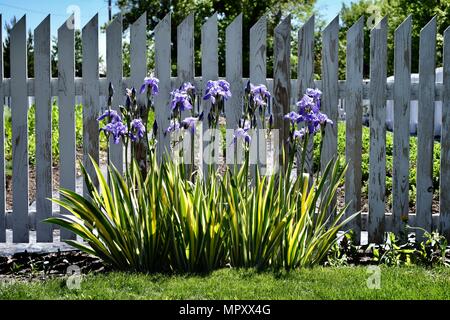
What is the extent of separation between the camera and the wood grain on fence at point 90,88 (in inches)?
200

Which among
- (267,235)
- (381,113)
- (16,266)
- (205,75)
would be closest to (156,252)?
(267,235)

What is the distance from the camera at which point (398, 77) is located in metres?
5.10

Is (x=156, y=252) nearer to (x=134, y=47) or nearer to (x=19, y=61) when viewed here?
(x=134, y=47)

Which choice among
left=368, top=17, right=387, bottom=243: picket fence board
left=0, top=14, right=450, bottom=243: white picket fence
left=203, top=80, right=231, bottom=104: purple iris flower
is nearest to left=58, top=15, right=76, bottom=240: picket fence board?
left=0, top=14, right=450, bottom=243: white picket fence

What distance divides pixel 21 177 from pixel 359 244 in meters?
2.82

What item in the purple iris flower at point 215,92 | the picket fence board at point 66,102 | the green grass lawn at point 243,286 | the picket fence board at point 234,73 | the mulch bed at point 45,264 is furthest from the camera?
the picket fence board at point 66,102

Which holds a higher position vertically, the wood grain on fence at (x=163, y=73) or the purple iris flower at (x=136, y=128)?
the wood grain on fence at (x=163, y=73)

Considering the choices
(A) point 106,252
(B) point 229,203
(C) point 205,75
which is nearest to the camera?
(B) point 229,203

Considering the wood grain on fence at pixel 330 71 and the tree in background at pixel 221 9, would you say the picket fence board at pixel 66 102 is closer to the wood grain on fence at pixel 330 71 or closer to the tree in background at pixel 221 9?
the wood grain on fence at pixel 330 71

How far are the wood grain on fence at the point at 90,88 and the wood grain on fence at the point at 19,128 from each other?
514mm

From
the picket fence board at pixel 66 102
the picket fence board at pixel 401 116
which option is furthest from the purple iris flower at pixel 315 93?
the picket fence board at pixel 66 102

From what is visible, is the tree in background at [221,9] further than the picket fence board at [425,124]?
Yes

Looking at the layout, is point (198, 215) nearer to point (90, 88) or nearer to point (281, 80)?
point (281, 80)

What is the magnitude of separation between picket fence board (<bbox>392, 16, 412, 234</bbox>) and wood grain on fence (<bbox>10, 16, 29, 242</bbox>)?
2968 millimetres
